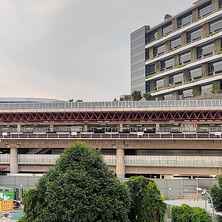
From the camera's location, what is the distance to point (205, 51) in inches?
3280

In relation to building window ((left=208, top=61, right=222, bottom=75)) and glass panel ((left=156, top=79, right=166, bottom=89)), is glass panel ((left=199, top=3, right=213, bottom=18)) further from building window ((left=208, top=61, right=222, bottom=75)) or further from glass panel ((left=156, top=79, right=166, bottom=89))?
glass panel ((left=156, top=79, right=166, bottom=89))

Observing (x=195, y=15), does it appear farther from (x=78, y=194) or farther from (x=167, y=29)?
(x=78, y=194)

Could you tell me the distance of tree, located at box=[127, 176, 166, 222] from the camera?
86.3 ft

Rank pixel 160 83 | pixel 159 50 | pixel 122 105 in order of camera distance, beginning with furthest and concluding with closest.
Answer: pixel 159 50 → pixel 160 83 → pixel 122 105

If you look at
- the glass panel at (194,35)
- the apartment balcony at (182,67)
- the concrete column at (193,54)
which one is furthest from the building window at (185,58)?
the glass panel at (194,35)

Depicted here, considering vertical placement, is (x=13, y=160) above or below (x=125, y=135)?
below

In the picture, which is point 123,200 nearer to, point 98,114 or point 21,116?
point 98,114

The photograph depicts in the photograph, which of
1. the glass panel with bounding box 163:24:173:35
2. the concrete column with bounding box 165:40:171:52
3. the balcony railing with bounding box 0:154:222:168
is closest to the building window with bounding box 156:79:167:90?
the concrete column with bounding box 165:40:171:52

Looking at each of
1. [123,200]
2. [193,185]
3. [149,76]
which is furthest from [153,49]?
[123,200]

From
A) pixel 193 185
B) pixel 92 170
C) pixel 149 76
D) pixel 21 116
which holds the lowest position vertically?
pixel 193 185

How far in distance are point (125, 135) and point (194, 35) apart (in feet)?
112

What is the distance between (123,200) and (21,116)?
149 feet

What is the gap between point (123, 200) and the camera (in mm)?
23984

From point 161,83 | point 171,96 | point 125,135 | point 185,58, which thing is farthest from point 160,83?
point 125,135
